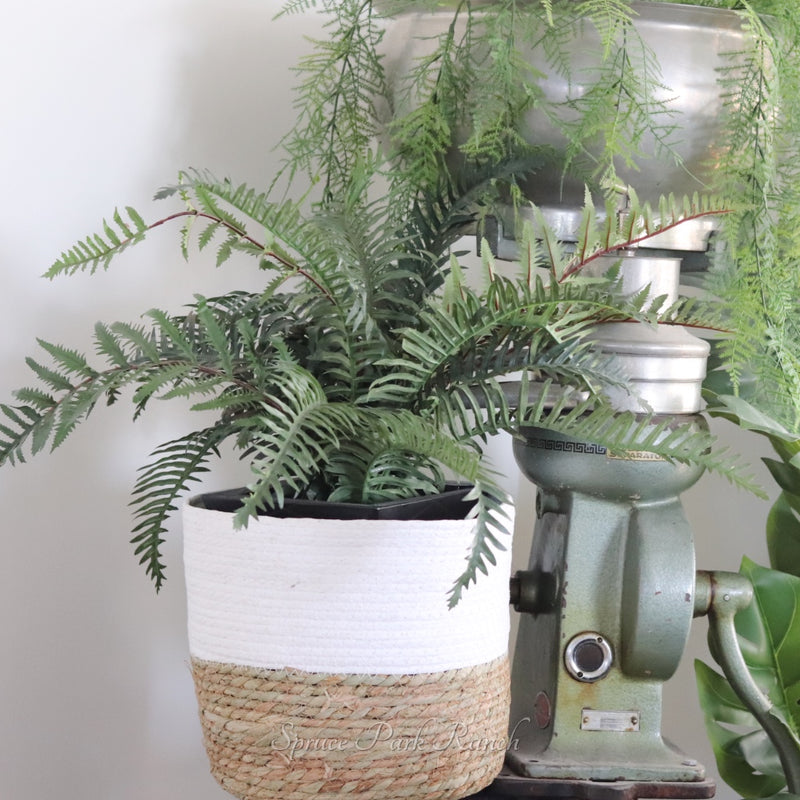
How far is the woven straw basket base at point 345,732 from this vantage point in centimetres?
71

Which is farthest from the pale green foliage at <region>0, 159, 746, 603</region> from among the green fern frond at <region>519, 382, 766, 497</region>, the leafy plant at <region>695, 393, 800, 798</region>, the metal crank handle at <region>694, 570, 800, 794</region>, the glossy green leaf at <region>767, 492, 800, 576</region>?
the glossy green leaf at <region>767, 492, 800, 576</region>

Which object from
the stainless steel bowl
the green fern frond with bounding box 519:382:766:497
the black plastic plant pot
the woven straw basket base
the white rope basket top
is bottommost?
the woven straw basket base

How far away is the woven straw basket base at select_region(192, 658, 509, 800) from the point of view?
71 centimetres

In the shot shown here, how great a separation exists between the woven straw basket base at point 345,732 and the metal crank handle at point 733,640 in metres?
0.26

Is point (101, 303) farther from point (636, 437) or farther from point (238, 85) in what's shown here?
point (636, 437)

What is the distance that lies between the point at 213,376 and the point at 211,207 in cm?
14

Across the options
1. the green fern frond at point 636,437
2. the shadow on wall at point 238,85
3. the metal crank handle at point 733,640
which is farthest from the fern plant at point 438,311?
the shadow on wall at point 238,85

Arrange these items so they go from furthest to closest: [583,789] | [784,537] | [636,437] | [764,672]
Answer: [784,537] → [764,672] → [583,789] → [636,437]

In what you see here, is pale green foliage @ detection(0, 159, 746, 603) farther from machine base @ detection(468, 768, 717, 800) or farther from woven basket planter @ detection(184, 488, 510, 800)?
machine base @ detection(468, 768, 717, 800)

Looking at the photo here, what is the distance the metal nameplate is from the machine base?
49mm

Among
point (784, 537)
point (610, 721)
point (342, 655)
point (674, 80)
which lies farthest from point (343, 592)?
point (784, 537)

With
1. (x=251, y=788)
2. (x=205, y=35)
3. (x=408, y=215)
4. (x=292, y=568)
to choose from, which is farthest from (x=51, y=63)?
(x=251, y=788)

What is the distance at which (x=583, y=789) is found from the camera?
82cm

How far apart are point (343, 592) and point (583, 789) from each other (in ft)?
0.94
